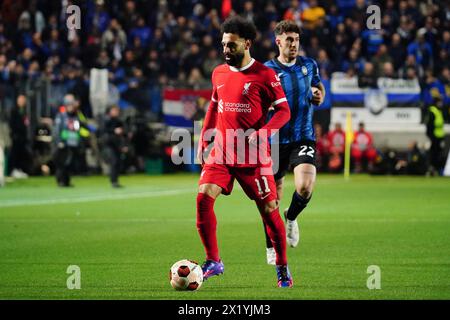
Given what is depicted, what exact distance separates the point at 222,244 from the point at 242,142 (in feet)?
13.8

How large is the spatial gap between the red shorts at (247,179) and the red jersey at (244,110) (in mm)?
62

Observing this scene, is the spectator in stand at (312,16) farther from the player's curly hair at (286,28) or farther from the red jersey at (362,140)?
the player's curly hair at (286,28)

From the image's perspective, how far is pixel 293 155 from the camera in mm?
12875

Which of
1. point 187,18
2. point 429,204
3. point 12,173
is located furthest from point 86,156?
point 429,204

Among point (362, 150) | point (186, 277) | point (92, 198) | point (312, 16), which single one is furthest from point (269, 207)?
point (312, 16)

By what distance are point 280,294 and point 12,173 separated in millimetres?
21292

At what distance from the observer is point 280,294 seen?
9656mm

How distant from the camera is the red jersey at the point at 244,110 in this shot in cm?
1026

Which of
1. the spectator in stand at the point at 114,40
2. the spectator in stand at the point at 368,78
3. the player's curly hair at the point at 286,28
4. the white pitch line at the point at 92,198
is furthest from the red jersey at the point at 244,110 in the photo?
the spectator in stand at the point at 114,40

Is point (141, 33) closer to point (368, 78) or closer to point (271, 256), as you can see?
point (368, 78)

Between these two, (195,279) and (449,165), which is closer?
(195,279)

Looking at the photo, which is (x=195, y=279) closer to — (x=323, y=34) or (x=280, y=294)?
(x=280, y=294)

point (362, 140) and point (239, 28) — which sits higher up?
point (239, 28)

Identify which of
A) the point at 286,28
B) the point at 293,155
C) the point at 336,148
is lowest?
the point at 336,148
